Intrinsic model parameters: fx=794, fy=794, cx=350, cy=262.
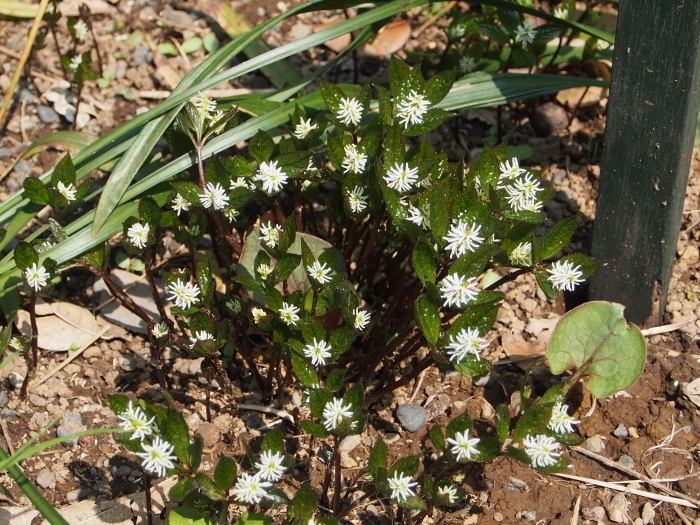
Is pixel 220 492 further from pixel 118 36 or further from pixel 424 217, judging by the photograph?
pixel 118 36

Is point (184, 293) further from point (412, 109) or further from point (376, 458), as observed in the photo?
point (412, 109)

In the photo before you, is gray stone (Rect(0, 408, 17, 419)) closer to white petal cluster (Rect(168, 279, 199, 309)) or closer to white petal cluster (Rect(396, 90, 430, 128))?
white petal cluster (Rect(168, 279, 199, 309))

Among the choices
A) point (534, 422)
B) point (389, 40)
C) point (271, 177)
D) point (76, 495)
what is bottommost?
point (76, 495)

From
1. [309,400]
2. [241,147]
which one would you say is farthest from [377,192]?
[241,147]

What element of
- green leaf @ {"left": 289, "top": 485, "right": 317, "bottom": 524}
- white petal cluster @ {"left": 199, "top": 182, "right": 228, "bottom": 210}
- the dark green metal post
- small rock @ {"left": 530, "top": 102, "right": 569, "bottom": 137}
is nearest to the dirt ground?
small rock @ {"left": 530, "top": 102, "right": 569, "bottom": 137}

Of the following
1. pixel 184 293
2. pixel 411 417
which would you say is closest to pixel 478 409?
pixel 411 417

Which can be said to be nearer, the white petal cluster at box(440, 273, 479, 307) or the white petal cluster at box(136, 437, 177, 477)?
the white petal cluster at box(136, 437, 177, 477)

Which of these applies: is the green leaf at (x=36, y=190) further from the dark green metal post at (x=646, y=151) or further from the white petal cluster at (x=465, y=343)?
the dark green metal post at (x=646, y=151)
